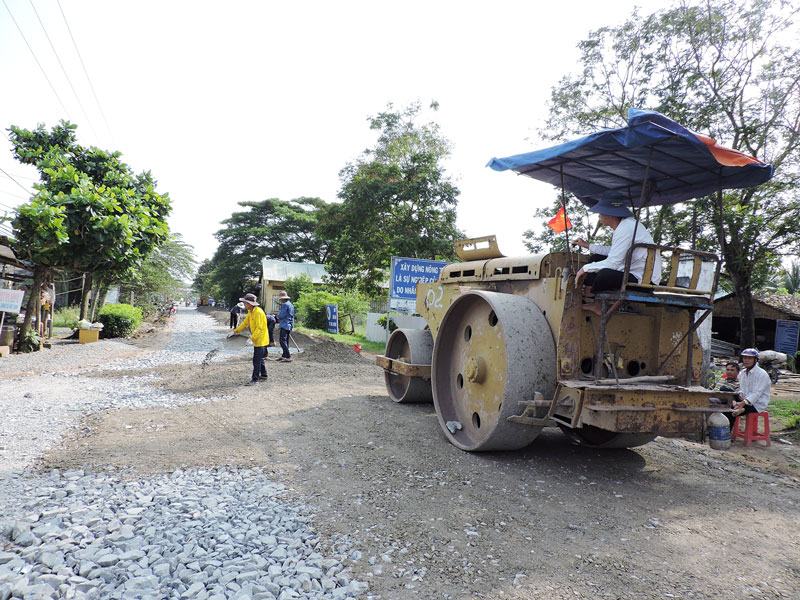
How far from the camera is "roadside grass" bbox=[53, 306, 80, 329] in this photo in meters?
21.1

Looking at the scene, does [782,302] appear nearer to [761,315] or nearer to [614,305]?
[761,315]

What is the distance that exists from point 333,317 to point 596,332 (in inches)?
760

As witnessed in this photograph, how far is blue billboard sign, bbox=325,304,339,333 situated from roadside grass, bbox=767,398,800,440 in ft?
53.4

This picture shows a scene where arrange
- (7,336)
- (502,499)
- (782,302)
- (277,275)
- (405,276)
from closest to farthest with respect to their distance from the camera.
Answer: (502,499) → (7,336) → (405,276) → (782,302) → (277,275)

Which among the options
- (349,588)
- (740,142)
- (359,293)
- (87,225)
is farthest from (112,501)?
(359,293)

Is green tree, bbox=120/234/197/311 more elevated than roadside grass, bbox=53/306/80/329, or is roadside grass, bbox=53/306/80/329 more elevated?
green tree, bbox=120/234/197/311

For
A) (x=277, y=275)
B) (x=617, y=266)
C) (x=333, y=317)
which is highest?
(x=277, y=275)

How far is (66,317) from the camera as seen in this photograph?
22.0 m

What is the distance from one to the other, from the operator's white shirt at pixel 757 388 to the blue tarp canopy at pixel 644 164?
8.85 feet

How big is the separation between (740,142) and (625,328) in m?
12.1

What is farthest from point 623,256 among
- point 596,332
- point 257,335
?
point 257,335

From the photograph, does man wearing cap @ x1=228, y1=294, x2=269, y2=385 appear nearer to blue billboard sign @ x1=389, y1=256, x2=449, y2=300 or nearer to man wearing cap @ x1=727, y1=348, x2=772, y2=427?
blue billboard sign @ x1=389, y1=256, x2=449, y2=300

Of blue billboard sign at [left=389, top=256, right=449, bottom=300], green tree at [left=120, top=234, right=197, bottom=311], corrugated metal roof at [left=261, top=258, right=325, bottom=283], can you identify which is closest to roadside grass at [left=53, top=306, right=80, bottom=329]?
green tree at [left=120, top=234, right=197, bottom=311]

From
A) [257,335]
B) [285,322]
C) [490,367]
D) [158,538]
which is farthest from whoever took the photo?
[285,322]
